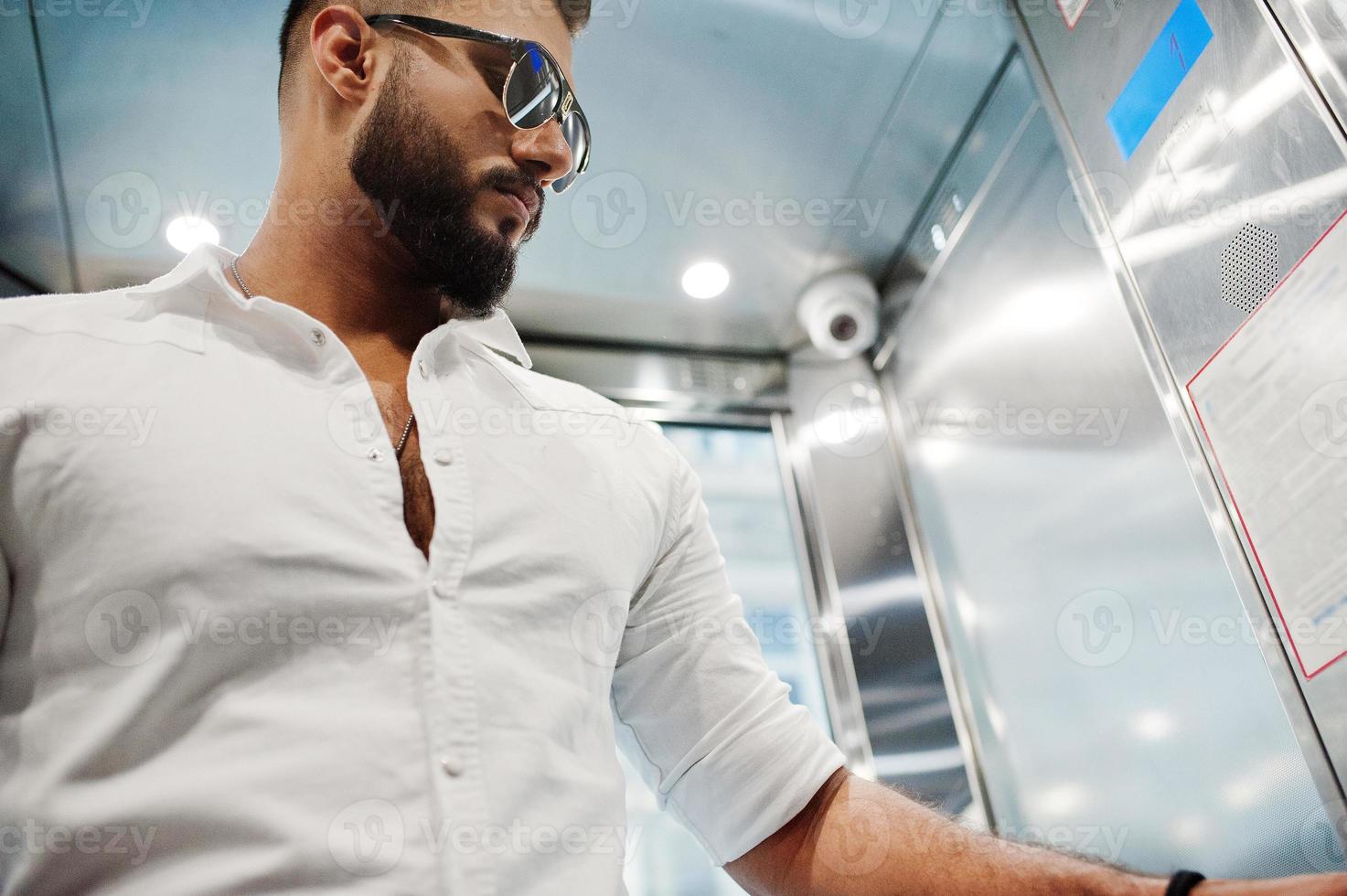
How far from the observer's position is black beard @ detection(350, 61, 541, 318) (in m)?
1.03

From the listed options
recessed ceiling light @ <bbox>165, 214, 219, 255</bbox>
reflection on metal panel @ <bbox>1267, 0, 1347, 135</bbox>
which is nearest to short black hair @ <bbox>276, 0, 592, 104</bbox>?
recessed ceiling light @ <bbox>165, 214, 219, 255</bbox>

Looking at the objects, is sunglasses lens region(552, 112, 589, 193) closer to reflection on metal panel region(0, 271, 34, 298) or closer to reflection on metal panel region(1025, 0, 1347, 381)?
reflection on metal panel region(1025, 0, 1347, 381)

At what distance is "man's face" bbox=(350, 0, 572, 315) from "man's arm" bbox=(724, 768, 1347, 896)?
656mm

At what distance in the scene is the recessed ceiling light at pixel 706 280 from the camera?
2125 millimetres

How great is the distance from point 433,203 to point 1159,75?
2.98 feet

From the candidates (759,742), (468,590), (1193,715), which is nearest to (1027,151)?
(1193,715)

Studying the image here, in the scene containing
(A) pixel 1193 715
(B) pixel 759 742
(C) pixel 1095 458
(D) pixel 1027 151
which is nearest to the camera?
(B) pixel 759 742

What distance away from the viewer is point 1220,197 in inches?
42.0

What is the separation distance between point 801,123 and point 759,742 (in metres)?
1.32

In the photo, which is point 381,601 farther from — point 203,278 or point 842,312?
point 842,312

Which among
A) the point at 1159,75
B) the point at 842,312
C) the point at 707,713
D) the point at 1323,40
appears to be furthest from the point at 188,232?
the point at 1323,40

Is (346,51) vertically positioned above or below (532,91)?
above

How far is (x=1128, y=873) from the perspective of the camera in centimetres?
71

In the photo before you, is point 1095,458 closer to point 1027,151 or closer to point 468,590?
point 1027,151
